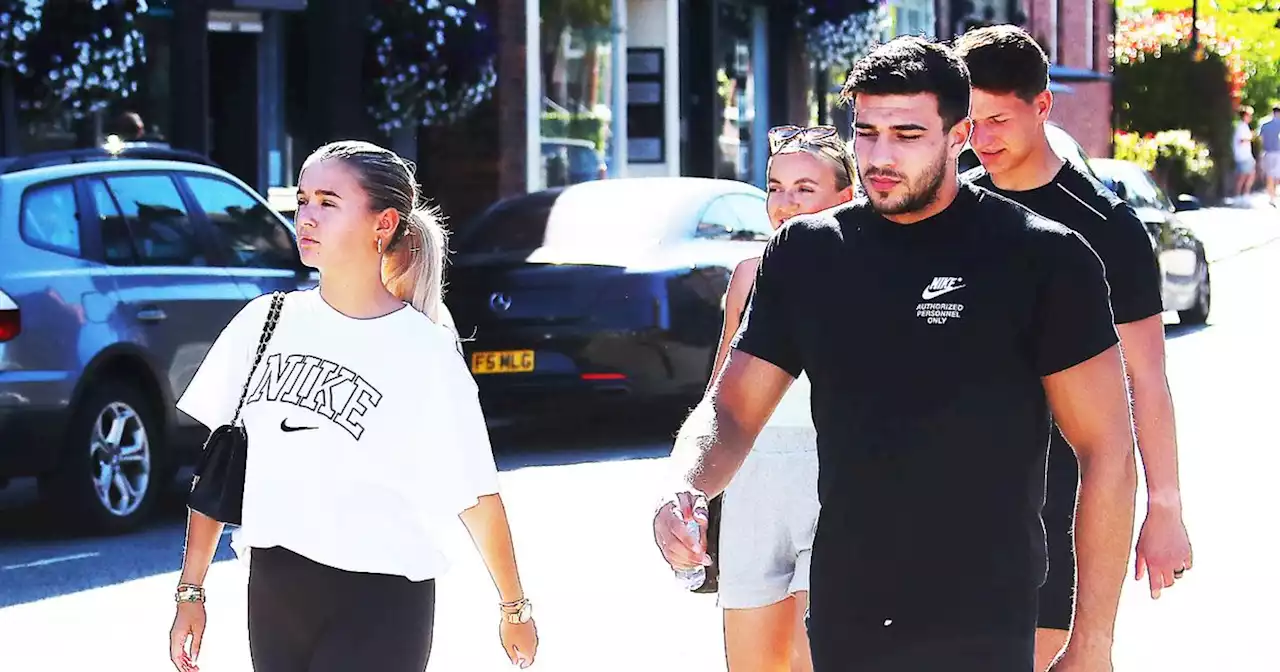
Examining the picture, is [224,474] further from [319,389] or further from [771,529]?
[771,529]

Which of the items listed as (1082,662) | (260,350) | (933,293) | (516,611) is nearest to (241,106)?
(260,350)

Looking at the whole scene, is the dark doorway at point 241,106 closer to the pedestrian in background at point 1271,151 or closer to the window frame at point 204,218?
the window frame at point 204,218

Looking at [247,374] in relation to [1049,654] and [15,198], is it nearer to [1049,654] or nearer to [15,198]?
[1049,654]

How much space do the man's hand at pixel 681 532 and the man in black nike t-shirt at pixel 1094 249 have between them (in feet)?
4.29

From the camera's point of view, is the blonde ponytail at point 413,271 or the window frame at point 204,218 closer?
the blonde ponytail at point 413,271

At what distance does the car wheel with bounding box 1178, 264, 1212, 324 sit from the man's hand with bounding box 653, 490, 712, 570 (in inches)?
685

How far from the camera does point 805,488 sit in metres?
4.71

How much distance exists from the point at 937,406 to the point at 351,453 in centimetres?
118

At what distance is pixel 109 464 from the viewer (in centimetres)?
949

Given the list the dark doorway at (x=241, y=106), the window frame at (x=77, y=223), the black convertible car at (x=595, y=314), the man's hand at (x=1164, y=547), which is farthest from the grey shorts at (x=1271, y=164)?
the man's hand at (x=1164, y=547)

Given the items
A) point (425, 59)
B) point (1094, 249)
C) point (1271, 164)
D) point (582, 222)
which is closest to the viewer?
point (1094, 249)

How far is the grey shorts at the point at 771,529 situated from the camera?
185 inches

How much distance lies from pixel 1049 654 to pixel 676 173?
66.3 feet

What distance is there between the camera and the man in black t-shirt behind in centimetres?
333
